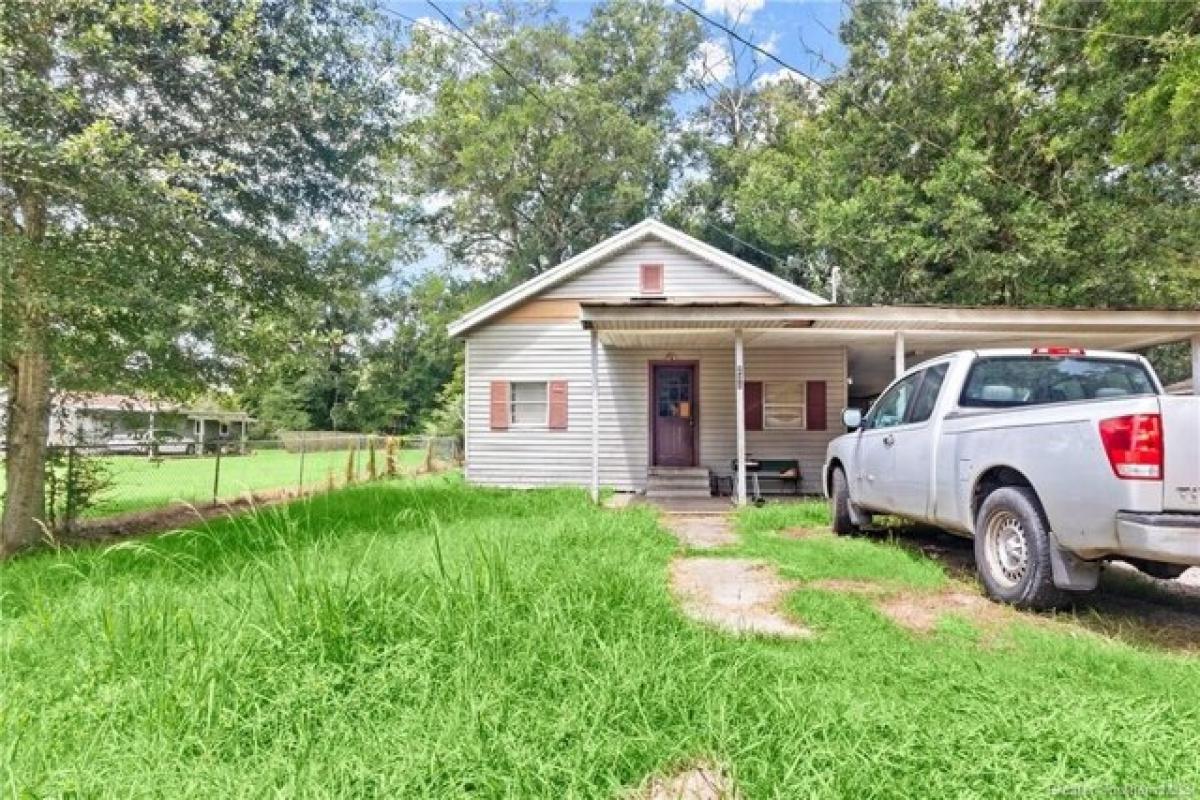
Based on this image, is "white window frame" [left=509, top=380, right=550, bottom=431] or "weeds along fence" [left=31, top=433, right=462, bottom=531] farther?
"white window frame" [left=509, top=380, right=550, bottom=431]

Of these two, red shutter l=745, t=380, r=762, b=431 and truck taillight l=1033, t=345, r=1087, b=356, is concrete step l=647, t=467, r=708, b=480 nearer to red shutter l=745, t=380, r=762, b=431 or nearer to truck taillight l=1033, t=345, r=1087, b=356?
red shutter l=745, t=380, r=762, b=431

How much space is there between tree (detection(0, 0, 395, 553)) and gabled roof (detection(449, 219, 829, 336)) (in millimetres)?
4679

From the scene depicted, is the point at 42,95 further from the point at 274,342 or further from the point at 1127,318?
the point at 1127,318

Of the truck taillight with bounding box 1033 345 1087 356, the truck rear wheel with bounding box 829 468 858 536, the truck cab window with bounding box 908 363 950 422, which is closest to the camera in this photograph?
the truck taillight with bounding box 1033 345 1087 356

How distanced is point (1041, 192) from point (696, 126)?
1614 cm

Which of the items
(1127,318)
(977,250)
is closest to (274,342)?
(1127,318)

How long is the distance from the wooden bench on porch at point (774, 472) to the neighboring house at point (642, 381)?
19 centimetres

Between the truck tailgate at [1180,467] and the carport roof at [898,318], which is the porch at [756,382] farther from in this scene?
the truck tailgate at [1180,467]

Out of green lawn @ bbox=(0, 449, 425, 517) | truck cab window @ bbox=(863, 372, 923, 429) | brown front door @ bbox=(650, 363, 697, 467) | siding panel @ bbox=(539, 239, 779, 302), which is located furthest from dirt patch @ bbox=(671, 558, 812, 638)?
siding panel @ bbox=(539, 239, 779, 302)

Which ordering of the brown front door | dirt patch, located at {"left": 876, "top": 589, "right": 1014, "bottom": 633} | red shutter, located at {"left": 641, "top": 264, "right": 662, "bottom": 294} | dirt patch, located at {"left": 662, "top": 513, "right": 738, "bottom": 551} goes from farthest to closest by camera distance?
1. red shutter, located at {"left": 641, "top": 264, "right": 662, "bottom": 294}
2. the brown front door
3. dirt patch, located at {"left": 662, "top": 513, "right": 738, "bottom": 551}
4. dirt patch, located at {"left": 876, "top": 589, "right": 1014, "bottom": 633}

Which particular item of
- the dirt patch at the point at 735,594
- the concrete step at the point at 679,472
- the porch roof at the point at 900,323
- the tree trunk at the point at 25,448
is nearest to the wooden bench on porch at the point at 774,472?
the concrete step at the point at 679,472

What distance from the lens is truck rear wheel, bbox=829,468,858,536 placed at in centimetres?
700

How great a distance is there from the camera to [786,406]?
12461 mm

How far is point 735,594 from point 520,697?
270cm
